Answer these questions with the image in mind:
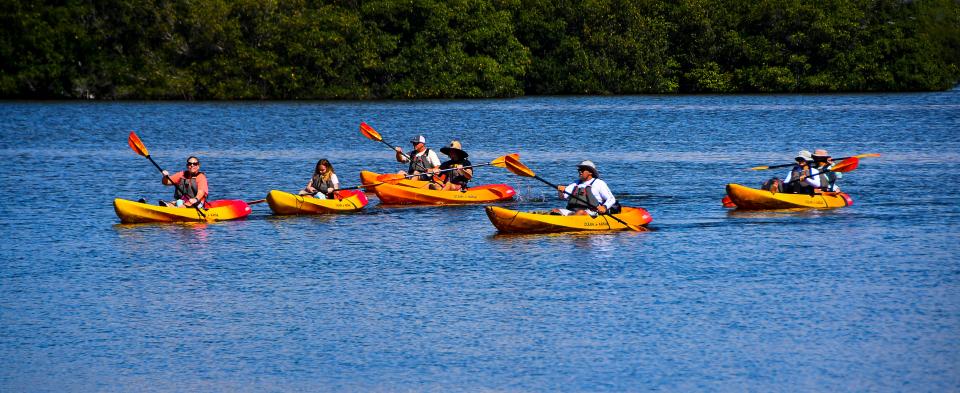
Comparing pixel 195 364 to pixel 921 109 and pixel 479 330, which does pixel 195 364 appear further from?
pixel 921 109

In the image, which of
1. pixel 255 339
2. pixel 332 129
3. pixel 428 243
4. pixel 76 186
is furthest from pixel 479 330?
pixel 332 129

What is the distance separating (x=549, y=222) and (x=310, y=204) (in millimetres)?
6062

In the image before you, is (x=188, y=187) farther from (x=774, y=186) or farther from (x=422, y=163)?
(x=774, y=186)

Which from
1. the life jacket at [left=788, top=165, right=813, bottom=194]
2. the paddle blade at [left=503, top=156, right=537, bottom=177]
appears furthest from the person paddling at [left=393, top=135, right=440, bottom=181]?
the life jacket at [left=788, top=165, right=813, bottom=194]

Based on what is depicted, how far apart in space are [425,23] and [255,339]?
73.4 meters

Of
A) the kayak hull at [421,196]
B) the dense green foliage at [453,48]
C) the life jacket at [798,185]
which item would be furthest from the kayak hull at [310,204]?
the dense green foliage at [453,48]

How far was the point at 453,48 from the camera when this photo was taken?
89.2 metres

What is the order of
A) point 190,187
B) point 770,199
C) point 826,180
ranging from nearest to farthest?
point 190,187
point 770,199
point 826,180

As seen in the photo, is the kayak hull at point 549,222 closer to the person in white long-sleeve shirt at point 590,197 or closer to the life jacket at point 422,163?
the person in white long-sleeve shirt at point 590,197

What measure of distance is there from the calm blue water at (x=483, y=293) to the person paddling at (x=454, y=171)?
2.91 ft

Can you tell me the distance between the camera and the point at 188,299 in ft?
62.8

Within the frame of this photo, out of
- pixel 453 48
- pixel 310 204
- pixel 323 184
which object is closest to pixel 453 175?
pixel 323 184

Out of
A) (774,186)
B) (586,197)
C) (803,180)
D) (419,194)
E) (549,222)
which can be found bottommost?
(419,194)

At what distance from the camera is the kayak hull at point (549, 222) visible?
965 inches
